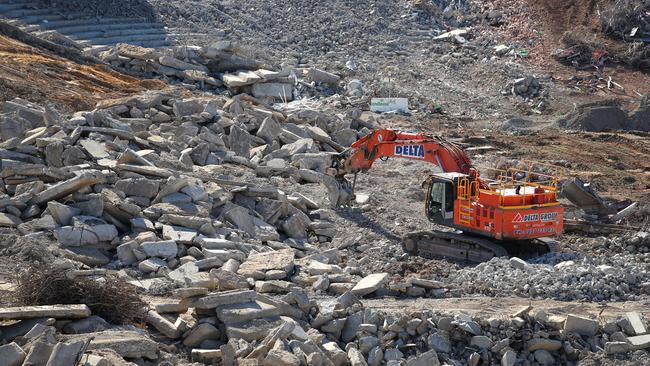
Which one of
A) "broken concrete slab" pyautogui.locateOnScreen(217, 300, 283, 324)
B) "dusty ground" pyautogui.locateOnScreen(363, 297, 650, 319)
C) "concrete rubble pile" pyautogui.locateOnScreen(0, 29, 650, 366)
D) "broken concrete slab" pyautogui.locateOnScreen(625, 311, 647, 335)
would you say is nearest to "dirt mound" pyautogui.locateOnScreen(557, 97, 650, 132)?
"concrete rubble pile" pyautogui.locateOnScreen(0, 29, 650, 366)

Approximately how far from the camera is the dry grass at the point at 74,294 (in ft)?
36.4

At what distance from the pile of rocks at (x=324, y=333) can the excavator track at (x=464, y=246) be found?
2.97 metres

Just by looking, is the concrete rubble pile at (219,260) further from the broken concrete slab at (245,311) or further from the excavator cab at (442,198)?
the excavator cab at (442,198)

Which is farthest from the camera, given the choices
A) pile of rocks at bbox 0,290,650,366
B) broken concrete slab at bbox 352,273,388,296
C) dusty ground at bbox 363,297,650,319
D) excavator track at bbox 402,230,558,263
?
excavator track at bbox 402,230,558,263

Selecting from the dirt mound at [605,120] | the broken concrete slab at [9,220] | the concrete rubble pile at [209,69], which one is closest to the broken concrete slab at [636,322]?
the broken concrete slab at [9,220]

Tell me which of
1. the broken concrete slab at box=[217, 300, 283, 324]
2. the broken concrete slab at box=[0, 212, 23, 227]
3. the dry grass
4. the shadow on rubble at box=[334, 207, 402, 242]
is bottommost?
the shadow on rubble at box=[334, 207, 402, 242]

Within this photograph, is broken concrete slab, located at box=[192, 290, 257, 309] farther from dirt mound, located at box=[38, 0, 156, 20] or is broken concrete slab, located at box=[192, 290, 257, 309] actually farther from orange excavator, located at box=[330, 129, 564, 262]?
dirt mound, located at box=[38, 0, 156, 20]

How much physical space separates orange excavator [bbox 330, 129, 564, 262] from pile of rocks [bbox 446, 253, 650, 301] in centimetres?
68

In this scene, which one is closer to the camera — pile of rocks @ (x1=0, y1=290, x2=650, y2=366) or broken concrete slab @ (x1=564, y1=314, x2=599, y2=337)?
pile of rocks @ (x1=0, y1=290, x2=650, y2=366)

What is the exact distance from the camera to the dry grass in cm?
1109

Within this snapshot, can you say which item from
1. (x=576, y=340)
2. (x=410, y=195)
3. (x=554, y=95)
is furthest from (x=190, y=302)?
(x=554, y=95)

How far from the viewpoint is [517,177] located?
2058 cm

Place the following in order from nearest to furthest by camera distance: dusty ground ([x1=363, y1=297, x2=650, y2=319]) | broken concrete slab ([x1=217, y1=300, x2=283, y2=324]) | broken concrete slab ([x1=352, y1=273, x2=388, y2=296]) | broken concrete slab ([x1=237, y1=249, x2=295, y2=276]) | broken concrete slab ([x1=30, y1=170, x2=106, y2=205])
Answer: broken concrete slab ([x1=217, y1=300, x2=283, y2=324]) < dusty ground ([x1=363, y1=297, x2=650, y2=319]) < broken concrete slab ([x1=352, y1=273, x2=388, y2=296]) < broken concrete slab ([x1=237, y1=249, x2=295, y2=276]) < broken concrete slab ([x1=30, y1=170, x2=106, y2=205])

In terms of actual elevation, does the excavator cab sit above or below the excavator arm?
below
